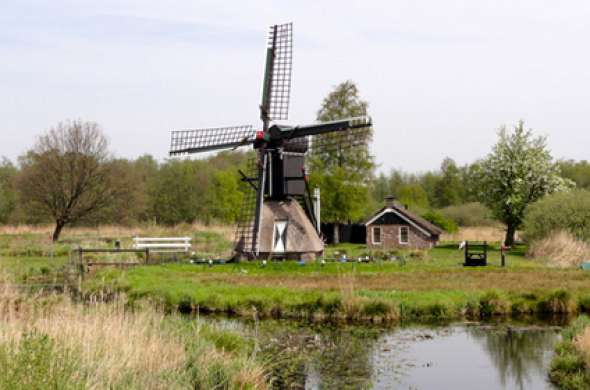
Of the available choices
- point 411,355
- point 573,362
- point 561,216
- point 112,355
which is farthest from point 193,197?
point 112,355

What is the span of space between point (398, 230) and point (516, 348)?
27370 mm

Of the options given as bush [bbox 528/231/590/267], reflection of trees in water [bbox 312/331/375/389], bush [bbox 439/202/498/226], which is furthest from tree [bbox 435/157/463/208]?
reflection of trees in water [bbox 312/331/375/389]

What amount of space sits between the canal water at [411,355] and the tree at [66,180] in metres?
28.0

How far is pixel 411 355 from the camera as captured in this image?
563 inches

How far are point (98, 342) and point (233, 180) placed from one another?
5375cm

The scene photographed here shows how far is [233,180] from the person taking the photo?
63594mm

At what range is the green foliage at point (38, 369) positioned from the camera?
7.16 m

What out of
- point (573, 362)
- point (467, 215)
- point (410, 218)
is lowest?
point (573, 362)

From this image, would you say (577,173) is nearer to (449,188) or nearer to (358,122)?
(449,188)

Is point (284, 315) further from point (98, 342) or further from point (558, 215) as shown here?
point (558, 215)

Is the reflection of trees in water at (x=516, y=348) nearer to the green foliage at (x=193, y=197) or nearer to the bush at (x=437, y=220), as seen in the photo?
the bush at (x=437, y=220)

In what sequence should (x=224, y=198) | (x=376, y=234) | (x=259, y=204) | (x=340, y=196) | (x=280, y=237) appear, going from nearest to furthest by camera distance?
(x=259, y=204), (x=280, y=237), (x=376, y=234), (x=340, y=196), (x=224, y=198)

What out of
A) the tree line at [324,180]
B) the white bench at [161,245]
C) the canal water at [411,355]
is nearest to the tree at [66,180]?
the tree line at [324,180]

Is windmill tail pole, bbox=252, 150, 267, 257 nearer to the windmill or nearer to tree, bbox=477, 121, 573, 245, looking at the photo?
the windmill
